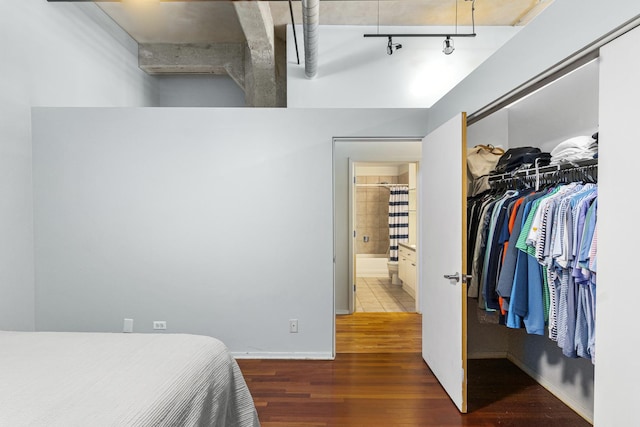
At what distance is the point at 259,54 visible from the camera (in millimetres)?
3770

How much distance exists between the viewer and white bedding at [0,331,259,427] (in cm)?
112

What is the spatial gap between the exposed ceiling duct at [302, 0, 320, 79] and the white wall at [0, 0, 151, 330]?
2152mm

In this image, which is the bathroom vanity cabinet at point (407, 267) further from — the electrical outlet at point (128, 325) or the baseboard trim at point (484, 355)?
the electrical outlet at point (128, 325)

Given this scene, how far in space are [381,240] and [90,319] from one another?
19.0 feet

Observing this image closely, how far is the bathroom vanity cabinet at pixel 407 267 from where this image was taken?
5430 mm

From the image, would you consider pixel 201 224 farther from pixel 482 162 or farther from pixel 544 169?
pixel 544 169

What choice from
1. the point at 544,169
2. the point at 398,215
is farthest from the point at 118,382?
the point at 398,215

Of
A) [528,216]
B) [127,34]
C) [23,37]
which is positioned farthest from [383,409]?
[127,34]

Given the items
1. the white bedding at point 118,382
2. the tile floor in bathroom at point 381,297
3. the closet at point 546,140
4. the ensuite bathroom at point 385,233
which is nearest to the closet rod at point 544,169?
the closet at point 546,140

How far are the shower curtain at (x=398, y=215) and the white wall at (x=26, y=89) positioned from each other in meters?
5.34

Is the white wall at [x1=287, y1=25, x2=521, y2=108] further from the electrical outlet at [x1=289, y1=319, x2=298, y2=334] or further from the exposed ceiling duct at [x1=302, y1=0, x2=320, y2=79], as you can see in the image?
the electrical outlet at [x1=289, y1=319, x2=298, y2=334]

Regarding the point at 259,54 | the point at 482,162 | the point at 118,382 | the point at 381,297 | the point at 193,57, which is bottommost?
the point at 381,297

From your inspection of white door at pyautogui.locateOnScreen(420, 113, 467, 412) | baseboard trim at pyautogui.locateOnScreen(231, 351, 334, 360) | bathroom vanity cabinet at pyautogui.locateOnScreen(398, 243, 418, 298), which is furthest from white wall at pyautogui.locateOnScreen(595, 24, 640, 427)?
bathroom vanity cabinet at pyautogui.locateOnScreen(398, 243, 418, 298)

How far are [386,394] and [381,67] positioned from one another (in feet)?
11.2
